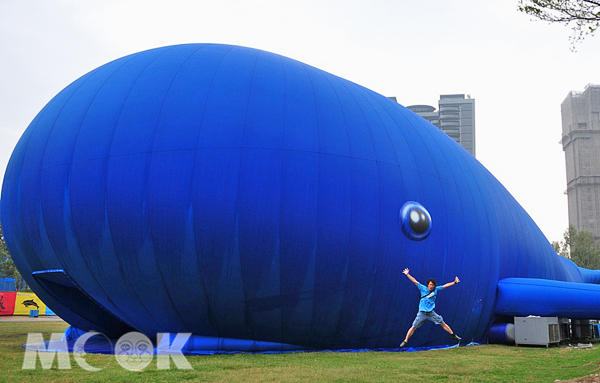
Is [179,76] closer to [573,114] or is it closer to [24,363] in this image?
[24,363]

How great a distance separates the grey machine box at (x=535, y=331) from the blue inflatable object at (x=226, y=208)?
346 centimetres

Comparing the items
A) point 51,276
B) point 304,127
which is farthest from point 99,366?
point 304,127

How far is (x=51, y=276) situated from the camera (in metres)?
14.3

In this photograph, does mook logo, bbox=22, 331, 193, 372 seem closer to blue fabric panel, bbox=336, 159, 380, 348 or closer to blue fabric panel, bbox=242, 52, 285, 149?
blue fabric panel, bbox=336, 159, 380, 348

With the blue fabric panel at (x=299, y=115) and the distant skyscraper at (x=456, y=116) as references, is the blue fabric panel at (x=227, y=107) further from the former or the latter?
the distant skyscraper at (x=456, y=116)

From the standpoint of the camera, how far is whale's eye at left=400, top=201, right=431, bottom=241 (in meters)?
14.3

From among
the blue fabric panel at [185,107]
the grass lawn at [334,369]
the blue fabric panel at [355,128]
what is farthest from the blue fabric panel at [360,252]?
the blue fabric panel at [185,107]

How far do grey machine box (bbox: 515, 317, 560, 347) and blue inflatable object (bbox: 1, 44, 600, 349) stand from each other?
11.3 feet

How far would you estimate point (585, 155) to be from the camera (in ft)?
435

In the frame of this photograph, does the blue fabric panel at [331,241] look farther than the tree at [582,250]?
No

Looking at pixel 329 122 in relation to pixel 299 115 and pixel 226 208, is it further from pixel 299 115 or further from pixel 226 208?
pixel 226 208

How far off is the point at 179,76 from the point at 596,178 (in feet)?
451

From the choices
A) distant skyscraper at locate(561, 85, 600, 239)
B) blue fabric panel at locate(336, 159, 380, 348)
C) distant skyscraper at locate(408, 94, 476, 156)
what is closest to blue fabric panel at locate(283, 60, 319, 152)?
blue fabric panel at locate(336, 159, 380, 348)

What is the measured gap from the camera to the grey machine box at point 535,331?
17.3 meters
